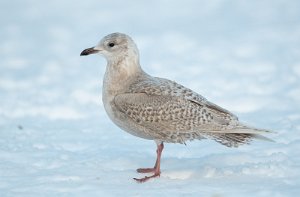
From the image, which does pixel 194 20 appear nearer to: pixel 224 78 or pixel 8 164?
pixel 224 78

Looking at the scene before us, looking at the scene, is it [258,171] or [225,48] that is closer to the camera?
[258,171]

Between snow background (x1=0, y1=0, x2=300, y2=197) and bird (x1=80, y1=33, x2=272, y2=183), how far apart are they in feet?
1.11

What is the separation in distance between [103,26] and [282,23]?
3909 millimetres

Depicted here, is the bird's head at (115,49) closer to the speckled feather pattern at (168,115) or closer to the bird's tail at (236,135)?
the speckled feather pattern at (168,115)

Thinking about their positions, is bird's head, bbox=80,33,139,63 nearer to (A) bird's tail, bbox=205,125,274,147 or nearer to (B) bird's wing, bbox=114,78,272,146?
(B) bird's wing, bbox=114,78,272,146

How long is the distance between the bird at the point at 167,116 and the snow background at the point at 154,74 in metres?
0.34

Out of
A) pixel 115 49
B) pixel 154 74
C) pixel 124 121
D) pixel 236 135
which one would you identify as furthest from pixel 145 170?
pixel 154 74

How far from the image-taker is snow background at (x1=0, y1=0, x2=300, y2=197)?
762cm

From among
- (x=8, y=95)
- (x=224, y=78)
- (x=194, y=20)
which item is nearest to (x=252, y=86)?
(x=224, y=78)

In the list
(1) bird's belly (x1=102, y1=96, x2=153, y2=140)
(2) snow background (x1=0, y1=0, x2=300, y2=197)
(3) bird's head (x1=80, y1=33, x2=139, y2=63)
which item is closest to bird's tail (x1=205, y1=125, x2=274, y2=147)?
(2) snow background (x1=0, y1=0, x2=300, y2=197)

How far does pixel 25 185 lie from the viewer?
7.42m

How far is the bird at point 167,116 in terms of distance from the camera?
26.0ft

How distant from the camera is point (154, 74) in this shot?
48.5 feet

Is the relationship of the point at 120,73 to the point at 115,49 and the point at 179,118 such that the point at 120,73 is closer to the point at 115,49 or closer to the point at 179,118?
the point at 115,49
